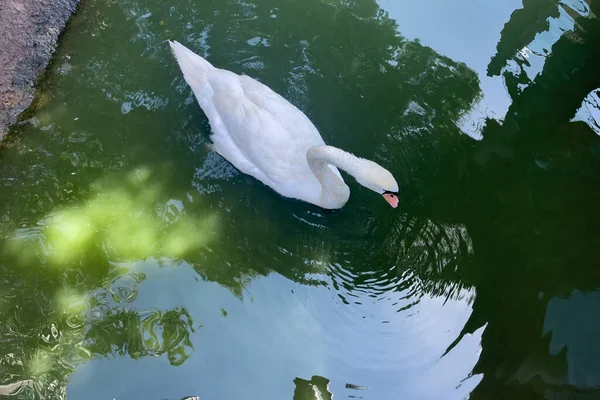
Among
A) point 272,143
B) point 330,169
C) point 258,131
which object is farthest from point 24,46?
point 330,169

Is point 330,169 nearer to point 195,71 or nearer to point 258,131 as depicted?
point 258,131

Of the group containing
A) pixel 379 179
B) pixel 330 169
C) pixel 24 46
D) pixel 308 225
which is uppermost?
pixel 379 179

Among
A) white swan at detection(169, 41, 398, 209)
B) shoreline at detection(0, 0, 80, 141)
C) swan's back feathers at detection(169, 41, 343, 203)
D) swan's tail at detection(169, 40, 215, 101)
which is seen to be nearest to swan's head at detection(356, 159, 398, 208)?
white swan at detection(169, 41, 398, 209)

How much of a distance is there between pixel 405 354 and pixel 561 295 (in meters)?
1.21

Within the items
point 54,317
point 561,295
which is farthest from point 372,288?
point 54,317

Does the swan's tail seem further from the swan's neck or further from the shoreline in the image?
the shoreline

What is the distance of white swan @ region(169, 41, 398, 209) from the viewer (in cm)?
357

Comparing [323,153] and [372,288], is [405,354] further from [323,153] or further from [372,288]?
[323,153]

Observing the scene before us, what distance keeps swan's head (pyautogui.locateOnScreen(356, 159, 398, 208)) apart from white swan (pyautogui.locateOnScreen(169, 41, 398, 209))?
0.26 metres

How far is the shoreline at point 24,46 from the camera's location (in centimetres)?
416

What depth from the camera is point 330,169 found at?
3543 mm

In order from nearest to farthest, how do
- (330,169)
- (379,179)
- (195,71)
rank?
(379,179)
(330,169)
(195,71)

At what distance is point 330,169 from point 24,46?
2937mm

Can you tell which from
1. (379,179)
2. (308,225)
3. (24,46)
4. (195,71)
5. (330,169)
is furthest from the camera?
(24,46)
